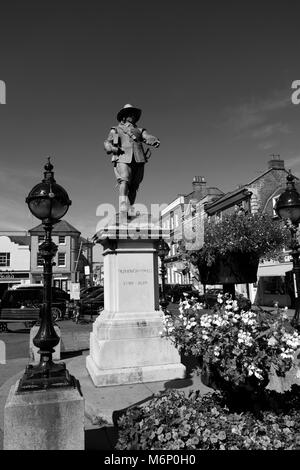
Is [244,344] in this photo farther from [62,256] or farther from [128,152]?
[62,256]

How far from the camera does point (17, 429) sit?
9.91 feet

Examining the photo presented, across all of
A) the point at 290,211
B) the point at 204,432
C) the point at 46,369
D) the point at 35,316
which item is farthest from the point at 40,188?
the point at 35,316

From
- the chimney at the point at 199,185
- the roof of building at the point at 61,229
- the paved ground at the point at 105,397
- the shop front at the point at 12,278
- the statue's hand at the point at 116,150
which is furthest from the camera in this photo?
the roof of building at the point at 61,229

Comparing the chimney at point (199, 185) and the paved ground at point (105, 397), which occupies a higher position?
the chimney at point (199, 185)

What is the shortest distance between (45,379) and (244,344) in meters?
1.87

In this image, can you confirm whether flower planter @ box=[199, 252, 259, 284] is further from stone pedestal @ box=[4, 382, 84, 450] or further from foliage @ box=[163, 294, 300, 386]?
stone pedestal @ box=[4, 382, 84, 450]

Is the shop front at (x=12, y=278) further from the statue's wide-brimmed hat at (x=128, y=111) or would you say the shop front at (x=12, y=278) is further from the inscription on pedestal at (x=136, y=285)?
the inscription on pedestal at (x=136, y=285)

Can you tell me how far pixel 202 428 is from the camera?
2.97 m

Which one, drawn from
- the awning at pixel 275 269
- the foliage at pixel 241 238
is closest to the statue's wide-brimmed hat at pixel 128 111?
the foliage at pixel 241 238

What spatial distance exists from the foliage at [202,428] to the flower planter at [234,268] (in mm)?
1810

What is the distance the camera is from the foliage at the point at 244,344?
10.0 ft

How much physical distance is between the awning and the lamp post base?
26.4 m

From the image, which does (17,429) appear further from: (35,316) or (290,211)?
(35,316)
